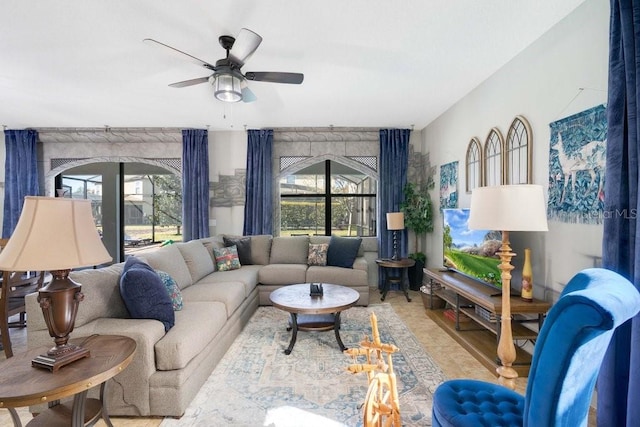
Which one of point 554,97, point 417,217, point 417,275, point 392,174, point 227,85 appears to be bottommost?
point 417,275

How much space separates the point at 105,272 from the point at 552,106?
3.60 m

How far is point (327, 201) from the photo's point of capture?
5.59 meters

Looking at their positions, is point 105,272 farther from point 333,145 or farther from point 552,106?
point 333,145

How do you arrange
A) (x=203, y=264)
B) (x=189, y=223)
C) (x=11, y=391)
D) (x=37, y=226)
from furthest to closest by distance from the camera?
1. (x=189, y=223)
2. (x=203, y=264)
3. (x=37, y=226)
4. (x=11, y=391)

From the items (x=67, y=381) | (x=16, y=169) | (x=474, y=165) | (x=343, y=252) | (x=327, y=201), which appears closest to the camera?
(x=67, y=381)

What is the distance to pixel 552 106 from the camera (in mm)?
2350

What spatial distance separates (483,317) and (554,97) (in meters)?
1.99

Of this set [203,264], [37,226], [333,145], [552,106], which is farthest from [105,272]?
[333,145]

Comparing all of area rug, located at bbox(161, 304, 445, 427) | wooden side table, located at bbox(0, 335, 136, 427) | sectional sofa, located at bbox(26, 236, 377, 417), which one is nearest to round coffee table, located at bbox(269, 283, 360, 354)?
area rug, located at bbox(161, 304, 445, 427)

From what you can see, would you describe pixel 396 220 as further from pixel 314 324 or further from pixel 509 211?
pixel 509 211

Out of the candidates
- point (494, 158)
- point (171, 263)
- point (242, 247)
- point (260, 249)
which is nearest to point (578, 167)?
point (494, 158)

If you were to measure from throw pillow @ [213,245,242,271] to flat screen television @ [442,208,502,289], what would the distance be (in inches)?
112

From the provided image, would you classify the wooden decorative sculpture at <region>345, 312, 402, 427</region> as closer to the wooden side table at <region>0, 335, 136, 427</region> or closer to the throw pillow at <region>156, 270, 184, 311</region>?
the wooden side table at <region>0, 335, 136, 427</region>

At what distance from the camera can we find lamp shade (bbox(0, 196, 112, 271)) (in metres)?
1.26
